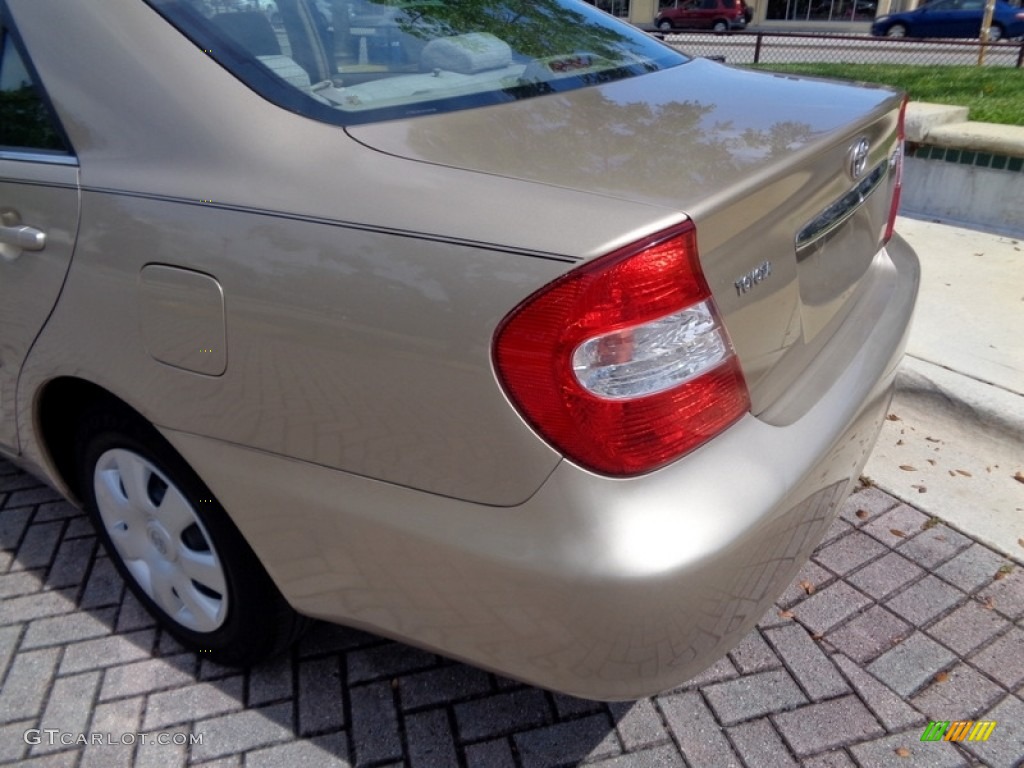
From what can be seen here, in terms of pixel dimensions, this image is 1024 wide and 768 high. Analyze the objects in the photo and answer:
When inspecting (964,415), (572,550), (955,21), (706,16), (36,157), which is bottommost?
(706,16)

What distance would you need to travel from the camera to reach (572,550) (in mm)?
1397

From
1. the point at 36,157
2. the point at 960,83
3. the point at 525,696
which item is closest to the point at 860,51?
the point at 960,83

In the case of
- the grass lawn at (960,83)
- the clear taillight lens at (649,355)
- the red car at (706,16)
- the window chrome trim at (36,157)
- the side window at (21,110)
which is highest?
the side window at (21,110)

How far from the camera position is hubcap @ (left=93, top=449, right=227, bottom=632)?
205 centimetres

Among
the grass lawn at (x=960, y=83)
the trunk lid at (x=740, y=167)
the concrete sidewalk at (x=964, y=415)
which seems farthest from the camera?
the grass lawn at (x=960, y=83)

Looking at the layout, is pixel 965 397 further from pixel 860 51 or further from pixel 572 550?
pixel 860 51

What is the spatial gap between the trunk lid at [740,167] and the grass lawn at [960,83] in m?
3.72

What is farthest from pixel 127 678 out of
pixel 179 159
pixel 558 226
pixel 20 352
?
pixel 558 226

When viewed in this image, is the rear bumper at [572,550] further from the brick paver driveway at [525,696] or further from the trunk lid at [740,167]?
the brick paver driveway at [525,696]

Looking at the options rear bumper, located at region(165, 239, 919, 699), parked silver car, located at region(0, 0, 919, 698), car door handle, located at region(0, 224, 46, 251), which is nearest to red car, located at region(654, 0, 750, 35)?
parked silver car, located at region(0, 0, 919, 698)

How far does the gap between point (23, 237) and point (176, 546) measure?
0.80 m

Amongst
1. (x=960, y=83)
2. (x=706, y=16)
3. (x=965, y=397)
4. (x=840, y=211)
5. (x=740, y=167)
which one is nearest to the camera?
(x=740, y=167)

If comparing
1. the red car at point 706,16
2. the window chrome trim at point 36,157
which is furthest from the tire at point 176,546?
the red car at point 706,16

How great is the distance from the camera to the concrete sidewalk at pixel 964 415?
286 cm
